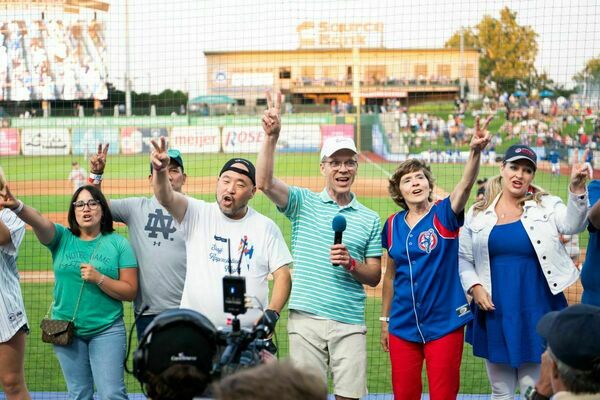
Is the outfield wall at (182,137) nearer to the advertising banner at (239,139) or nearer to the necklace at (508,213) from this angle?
the advertising banner at (239,139)

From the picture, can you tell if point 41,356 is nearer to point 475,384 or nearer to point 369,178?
point 475,384

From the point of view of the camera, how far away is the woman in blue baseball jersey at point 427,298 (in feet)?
13.8

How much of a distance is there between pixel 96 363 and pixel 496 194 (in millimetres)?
2422

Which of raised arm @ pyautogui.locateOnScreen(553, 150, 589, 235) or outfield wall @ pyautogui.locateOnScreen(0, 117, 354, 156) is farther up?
raised arm @ pyautogui.locateOnScreen(553, 150, 589, 235)

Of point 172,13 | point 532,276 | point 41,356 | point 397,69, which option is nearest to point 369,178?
point 172,13

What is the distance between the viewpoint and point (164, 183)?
3.85 meters

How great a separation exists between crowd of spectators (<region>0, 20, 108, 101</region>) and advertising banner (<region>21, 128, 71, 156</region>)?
162cm

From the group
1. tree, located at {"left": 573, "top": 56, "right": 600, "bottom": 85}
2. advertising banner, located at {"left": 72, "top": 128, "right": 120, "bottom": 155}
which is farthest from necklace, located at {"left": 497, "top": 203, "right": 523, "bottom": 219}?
advertising banner, located at {"left": 72, "top": 128, "right": 120, "bottom": 155}

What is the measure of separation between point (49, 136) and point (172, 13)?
19.7m

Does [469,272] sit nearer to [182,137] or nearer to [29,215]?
[29,215]

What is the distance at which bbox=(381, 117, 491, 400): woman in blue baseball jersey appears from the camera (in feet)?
13.8

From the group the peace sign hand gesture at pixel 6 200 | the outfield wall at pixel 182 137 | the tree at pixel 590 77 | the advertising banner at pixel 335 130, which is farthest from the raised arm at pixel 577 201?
the advertising banner at pixel 335 130

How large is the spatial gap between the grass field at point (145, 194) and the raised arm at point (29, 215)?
7.15 ft

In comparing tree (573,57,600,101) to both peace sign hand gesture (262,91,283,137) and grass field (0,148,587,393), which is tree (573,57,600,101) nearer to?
grass field (0,148,587,393)
